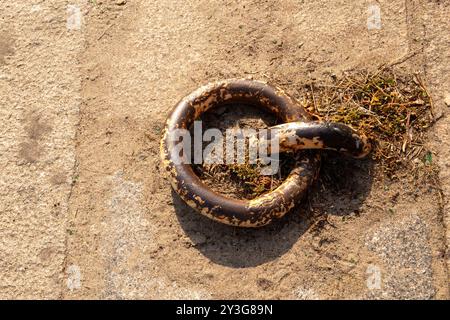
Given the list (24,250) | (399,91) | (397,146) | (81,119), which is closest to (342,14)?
(399,91)

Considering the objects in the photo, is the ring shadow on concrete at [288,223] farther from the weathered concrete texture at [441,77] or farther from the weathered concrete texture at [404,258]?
the weathered concrete texture at [441,77]

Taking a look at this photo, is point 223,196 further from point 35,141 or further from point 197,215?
point 35,141

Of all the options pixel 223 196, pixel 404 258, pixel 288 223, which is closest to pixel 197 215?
pixel 223 196

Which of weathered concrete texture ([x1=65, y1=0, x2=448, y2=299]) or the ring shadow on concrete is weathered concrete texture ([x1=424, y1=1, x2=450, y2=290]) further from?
the ring shadow on concrete

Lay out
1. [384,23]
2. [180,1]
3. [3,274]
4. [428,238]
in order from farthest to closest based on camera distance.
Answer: [180,1] → [384,23] → [3,274] → [428,238]

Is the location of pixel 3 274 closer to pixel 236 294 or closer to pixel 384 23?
pixel 236 294
